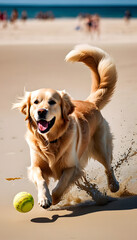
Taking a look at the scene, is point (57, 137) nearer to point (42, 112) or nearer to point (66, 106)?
point (66, 106)

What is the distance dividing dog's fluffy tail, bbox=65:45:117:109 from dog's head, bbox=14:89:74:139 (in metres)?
0.82

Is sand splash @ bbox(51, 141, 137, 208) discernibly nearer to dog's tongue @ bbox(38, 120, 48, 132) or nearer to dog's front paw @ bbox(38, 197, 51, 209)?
dog's front paw @ bbox(38, 197, 51, 209)

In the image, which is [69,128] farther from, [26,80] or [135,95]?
[26,80]

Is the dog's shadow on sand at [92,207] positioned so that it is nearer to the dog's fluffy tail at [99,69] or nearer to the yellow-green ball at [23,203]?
the yellow-green ball at [23,203]

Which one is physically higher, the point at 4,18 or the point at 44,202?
the point at 4,18

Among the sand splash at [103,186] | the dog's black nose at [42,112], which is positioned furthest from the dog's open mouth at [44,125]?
the sand splash at [103,186]

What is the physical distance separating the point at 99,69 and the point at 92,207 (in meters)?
1.68

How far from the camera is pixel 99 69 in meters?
4.86

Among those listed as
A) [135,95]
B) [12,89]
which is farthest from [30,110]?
[12,89]

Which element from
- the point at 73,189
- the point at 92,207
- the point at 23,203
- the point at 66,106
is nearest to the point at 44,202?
the point at 23,203

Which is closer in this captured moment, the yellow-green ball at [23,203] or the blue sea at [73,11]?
the yellow-green ball at [23,203]

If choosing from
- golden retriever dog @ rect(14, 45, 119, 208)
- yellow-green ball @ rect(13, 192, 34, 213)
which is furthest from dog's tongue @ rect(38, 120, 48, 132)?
yellow-green ball @ rect(13, 192, 34, 213)

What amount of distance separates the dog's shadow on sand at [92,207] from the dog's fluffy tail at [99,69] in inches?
50.8

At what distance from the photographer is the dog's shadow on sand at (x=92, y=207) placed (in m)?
3.77
